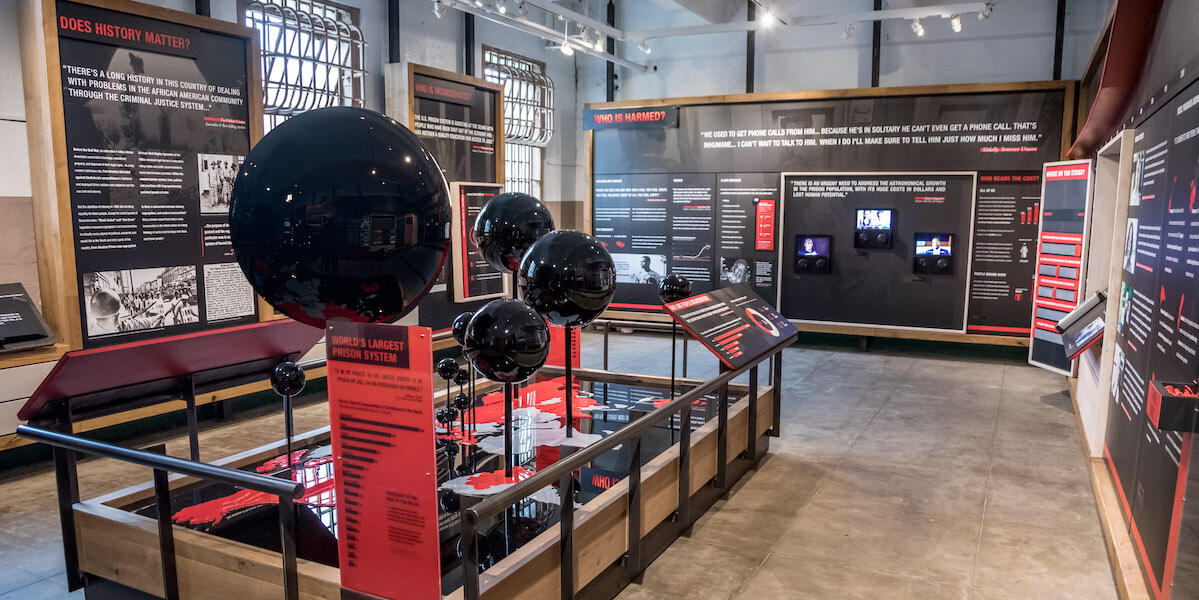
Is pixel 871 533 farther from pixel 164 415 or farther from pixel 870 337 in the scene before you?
pixel 870 337

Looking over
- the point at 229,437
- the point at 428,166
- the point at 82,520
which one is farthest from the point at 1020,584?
the point at 229,437

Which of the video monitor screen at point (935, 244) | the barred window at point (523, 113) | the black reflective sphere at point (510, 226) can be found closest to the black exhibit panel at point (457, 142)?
the barred window at point (523, 113)

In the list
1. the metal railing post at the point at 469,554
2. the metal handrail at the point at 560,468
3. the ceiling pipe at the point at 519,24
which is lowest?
the metal railing post at the point at 469,554

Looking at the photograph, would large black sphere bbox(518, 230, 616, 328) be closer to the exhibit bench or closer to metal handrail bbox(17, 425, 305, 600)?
the exhibit bench

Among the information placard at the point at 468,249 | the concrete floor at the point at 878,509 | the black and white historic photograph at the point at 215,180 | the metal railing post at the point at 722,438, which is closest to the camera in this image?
the concrete floor at the point at 878,509

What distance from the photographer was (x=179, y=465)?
2432 mm

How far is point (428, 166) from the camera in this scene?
1828 mm

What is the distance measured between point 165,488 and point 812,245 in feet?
26.4

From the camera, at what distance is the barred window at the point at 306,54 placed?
750 cm

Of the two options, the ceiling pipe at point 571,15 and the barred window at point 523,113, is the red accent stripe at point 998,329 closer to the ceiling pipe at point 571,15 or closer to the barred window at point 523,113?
the ceiling pipe at point 571,15

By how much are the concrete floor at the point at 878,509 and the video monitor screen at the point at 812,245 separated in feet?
8.50

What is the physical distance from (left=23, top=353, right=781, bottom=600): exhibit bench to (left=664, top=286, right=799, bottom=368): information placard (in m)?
0.25

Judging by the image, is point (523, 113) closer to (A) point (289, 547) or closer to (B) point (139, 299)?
(B) point (139, 299)

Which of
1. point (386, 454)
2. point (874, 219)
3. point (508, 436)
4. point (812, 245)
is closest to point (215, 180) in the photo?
point (508, 436)
